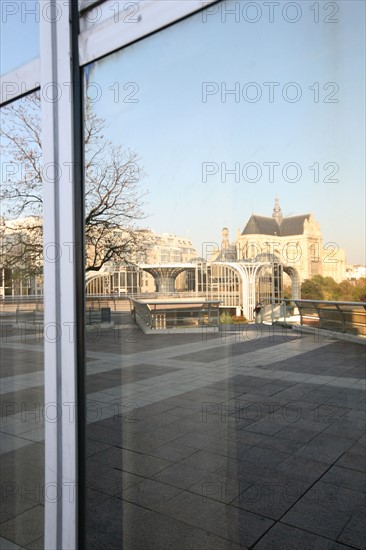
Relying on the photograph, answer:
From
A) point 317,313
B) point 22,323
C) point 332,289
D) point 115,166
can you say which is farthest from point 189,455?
point 115,166

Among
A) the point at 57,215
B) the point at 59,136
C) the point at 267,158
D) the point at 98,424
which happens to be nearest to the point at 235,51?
the point at 267,158

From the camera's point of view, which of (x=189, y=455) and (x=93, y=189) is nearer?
(x=93, y=189)

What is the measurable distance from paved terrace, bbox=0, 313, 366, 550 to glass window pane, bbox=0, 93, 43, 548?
0.01 metres

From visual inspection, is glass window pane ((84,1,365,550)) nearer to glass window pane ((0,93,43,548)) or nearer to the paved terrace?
the paved terrace

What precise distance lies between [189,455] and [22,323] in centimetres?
126

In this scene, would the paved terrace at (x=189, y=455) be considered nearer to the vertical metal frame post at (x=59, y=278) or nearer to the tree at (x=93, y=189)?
the vertical metal frame post at (x=59, y=278)

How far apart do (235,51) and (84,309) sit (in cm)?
92

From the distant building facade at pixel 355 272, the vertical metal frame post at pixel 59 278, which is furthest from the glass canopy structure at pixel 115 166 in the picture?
the distant building facade at pixel 355 272

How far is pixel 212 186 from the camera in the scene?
1.37m

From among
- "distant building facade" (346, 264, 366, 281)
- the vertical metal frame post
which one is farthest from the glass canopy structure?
"distant building facade" (346, 264, 366, 281)

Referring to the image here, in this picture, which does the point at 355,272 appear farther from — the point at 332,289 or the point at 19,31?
the point at 19,31

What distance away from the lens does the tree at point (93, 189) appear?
1.31 metres

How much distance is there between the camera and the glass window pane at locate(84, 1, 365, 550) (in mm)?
1190

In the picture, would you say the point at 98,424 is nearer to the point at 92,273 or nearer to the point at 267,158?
the point at 92,273
